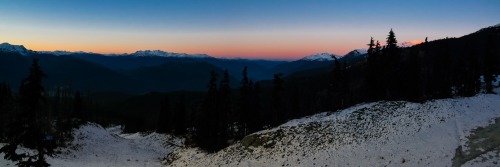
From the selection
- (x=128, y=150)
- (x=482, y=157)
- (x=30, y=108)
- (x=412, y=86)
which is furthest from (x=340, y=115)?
(x=128, y=150)

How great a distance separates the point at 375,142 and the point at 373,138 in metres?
1.32

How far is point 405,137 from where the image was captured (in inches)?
1457

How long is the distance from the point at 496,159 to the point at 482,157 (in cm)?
106

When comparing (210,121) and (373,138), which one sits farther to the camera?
(210,121)

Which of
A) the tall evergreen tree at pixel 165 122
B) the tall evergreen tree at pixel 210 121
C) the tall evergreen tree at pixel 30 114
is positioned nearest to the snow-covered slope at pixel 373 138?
the tall evergreen tree at pixel 210 121

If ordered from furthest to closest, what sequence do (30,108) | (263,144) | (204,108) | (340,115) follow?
(204,108) → (340,115) → (263,144) → (30,108)

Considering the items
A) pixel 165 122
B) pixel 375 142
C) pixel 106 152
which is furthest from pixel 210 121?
pixel 165 122

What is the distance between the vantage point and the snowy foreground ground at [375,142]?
31.7m

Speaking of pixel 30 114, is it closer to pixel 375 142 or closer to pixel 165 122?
pixel 375 142

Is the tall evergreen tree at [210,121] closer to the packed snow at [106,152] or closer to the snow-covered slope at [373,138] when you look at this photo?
the snow-covered slope at [373,138]

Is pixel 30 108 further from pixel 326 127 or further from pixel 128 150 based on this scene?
pixel 128 150

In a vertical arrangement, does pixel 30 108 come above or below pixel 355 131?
above

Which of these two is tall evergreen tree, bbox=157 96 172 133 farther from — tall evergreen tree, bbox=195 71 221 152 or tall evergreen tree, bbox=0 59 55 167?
tall evergreen tree, bbox=0 59 55 167

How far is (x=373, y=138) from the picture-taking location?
127 ft
